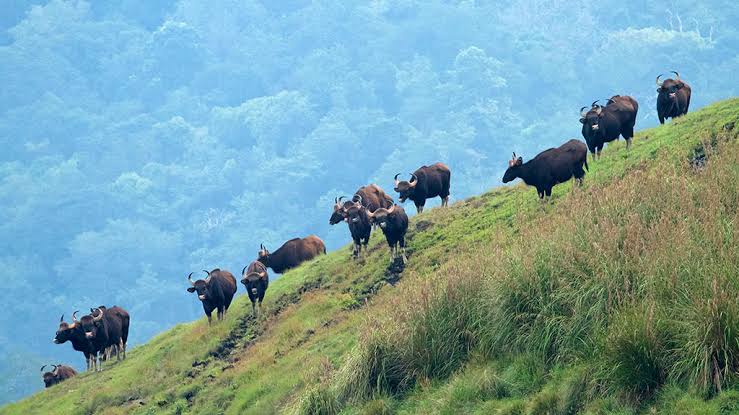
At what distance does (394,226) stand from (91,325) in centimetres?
1279

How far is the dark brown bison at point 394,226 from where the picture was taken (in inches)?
1305

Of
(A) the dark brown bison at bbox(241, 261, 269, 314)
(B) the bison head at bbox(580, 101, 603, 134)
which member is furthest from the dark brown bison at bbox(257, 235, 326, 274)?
(B) the bison head at bbox(580, 101, 603, 134)

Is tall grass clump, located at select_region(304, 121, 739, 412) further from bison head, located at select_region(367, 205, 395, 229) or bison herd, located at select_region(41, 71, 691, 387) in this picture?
bison head, located at select_region(367, 205, 395, 229)

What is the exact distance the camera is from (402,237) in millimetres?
33625

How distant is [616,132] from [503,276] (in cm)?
1804

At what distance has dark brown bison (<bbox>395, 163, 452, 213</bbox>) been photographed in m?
41.7

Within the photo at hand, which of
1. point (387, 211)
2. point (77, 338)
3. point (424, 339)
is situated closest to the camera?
point (424, 339)

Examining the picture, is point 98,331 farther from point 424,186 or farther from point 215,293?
point 424,186

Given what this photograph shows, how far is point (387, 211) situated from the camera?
3347 cm

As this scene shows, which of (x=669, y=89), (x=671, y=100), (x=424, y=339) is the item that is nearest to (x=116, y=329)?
(x=671, y=100)

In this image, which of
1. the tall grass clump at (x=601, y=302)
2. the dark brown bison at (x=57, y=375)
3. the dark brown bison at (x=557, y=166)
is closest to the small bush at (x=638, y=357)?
the tall grass clump at (x=601, y=302)

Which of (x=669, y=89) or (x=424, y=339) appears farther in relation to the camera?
(x=669, y=89)

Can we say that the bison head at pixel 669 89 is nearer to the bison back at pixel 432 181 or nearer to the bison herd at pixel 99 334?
the bison back at pixel 432 181

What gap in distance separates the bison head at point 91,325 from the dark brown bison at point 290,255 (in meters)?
8.12
